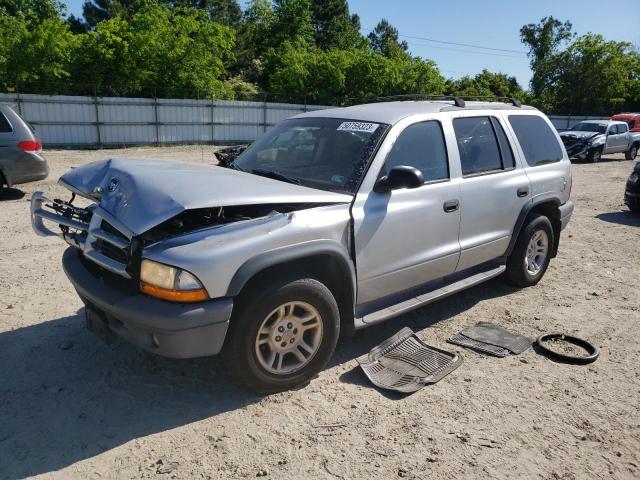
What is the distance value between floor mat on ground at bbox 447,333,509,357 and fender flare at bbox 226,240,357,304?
125cm

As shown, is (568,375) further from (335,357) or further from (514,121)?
(514,121)

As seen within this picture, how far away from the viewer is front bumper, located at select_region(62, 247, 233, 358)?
286 cm

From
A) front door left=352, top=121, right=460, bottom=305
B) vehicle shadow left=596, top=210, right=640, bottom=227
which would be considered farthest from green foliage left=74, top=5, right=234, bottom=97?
front door left=352, top=121, right=460, bottom=305

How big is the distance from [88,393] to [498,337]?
3230 millimetres

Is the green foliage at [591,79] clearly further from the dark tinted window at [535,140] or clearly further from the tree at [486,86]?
the dark tinted window at [535,140]

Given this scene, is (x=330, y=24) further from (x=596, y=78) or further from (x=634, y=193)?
(x=634, y=193)

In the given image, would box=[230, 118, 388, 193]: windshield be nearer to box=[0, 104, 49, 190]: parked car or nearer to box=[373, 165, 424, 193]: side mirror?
box=[373, 165, 424, 193]: side mirror

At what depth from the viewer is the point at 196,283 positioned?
288 cm

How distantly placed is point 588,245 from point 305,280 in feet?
19.6

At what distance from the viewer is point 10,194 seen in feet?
32.2

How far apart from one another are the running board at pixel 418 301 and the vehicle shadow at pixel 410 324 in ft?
1.26

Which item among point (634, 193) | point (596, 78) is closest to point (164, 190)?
point (634, 193)

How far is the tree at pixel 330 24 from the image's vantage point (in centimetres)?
5541

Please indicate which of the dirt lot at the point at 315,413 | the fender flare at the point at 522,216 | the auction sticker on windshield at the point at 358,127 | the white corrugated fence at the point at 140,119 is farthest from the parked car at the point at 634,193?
the white corrugated fence at the point at 140,119
